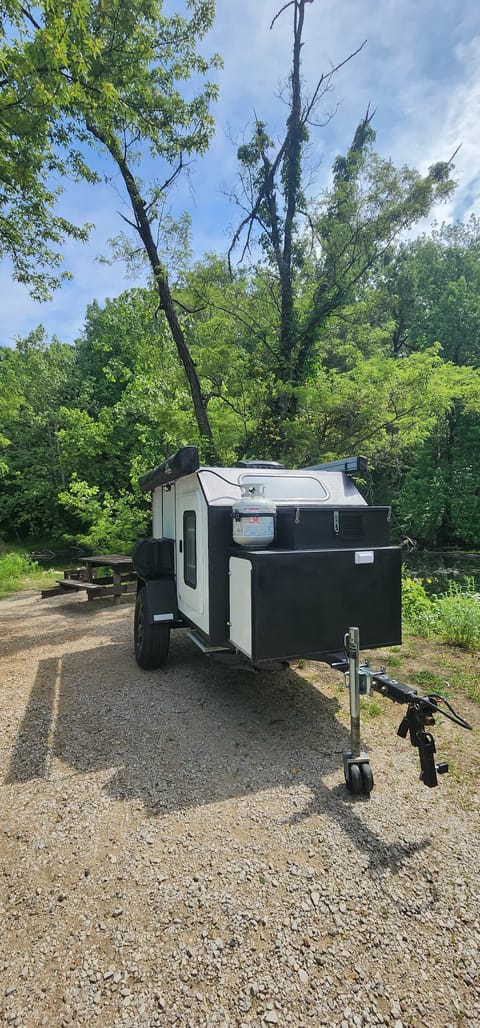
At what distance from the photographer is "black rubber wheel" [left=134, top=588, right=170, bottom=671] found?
4973 mm

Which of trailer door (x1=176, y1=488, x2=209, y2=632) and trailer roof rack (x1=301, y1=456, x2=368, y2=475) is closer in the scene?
trailer door (x1=176, y1=488, x2=209, y2=632)

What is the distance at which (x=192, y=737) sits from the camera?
11.8 ft

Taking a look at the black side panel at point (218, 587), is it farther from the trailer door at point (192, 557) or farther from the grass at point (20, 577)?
the grass at point (20, 577)

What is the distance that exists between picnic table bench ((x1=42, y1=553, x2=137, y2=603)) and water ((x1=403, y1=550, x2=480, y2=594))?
7.65 meters

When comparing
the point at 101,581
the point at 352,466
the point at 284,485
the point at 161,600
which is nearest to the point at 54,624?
the point at 101,581

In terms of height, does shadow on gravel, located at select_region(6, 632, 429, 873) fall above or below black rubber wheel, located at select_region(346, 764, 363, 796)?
below

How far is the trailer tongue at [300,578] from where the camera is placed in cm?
286

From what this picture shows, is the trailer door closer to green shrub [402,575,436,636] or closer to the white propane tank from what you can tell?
the white propane tank

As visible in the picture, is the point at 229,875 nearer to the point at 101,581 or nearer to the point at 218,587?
the point at 218,587

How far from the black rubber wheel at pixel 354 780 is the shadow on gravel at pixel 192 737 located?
7cm

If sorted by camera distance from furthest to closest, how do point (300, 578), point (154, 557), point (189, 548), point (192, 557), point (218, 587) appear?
point (154, 557)
point (189, 548)
point (192, 557)
point (218, 587)
point (300, 578)

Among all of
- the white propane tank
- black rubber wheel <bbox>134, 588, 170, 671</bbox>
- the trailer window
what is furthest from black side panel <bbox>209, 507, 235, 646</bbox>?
black rubber wheel <bbox>134, 588, 170, 671</bbox>

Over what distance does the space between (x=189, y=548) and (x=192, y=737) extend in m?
1.70

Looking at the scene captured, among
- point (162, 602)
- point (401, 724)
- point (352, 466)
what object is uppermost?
point (352, 466)
